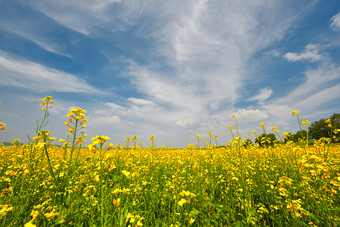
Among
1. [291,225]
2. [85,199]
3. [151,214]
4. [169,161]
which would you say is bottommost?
[291,225]

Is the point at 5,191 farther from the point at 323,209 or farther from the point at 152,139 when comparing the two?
the point at 323,209

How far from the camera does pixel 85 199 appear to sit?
293 centimetres

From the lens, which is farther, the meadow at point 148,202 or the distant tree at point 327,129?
the distant tree at point 327,129

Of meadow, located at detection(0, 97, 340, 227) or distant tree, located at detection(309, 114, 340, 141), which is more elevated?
distant tree, located at detection(309, 114, 340, 141)

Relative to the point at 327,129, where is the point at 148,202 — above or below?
below

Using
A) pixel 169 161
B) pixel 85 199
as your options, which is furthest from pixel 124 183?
pixel 169 161

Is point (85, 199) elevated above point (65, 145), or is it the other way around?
point (65, 145)

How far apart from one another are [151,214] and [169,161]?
131 inches

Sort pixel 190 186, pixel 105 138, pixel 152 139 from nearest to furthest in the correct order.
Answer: pixel 105 138, pixel 190 186, pixel 152 139

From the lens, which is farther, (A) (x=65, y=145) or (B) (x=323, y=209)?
(A) (x=65, y=145)

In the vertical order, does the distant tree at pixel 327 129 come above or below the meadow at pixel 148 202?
above

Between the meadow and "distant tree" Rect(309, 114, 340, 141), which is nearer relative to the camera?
the meadow

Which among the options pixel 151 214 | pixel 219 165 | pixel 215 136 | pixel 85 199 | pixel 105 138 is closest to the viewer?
pixel 105 138

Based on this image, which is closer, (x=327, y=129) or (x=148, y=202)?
(x=148, y=202)
